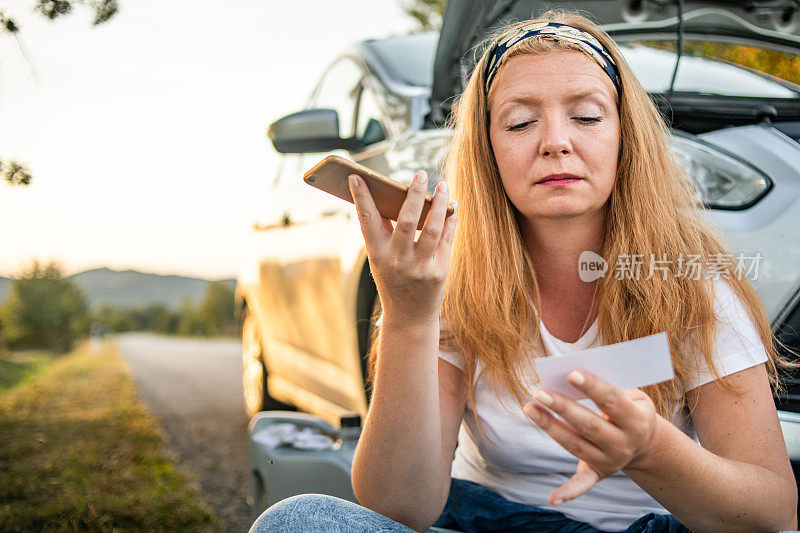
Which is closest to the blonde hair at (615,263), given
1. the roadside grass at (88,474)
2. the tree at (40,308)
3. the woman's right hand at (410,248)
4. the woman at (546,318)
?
the woman at (546,318)

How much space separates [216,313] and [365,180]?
3181cm

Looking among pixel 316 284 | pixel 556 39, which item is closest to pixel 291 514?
pixel 556 39

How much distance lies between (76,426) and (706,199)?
373 centimetres

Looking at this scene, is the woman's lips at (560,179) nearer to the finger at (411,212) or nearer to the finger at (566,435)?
the finger at (411,212)

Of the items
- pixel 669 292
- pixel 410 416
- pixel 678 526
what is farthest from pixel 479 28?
pixel 678 526

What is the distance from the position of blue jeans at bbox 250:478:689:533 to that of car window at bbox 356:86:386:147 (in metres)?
1.40

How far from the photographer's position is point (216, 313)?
1249 inches

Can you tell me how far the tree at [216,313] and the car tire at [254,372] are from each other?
66.5 feet

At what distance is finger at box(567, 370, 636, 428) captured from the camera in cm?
86

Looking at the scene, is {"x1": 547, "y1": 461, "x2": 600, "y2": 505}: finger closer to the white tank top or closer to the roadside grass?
the white tank top

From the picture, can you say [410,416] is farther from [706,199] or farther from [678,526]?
[706,199]

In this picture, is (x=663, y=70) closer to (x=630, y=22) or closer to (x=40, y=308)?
(x=630, y=22)

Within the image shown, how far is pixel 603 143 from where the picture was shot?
4.40 feet

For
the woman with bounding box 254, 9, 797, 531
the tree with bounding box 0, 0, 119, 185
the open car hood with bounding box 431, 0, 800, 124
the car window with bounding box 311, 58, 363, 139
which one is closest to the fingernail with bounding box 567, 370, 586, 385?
the woman with bounding box 254, 9, 797, 531
